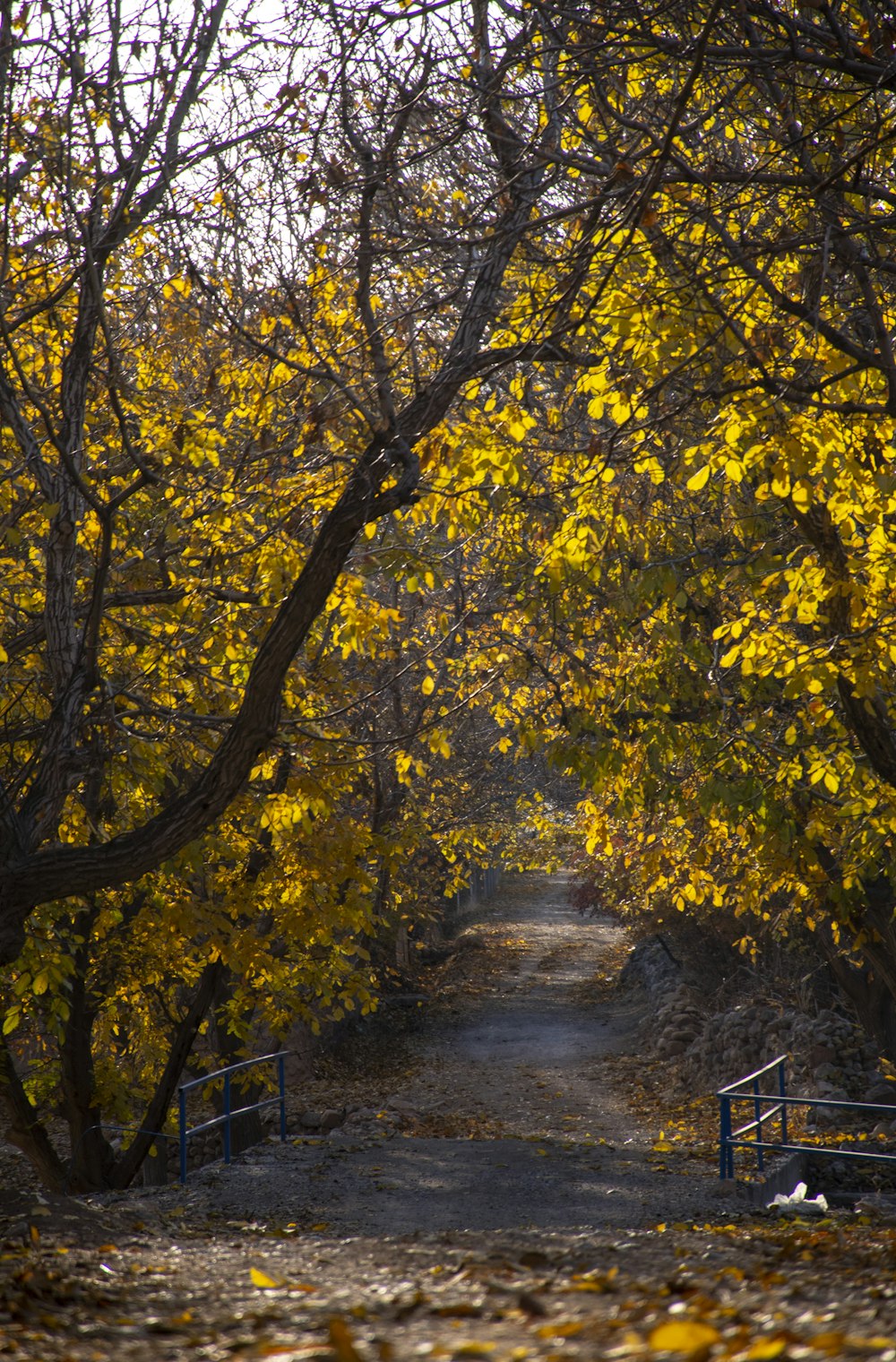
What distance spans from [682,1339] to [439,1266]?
256cm

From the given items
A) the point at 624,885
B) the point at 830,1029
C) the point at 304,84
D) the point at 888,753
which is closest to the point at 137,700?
the point at 304,84

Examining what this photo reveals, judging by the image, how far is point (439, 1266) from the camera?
5.15 m

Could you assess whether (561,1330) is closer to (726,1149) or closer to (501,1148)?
(726,1149)

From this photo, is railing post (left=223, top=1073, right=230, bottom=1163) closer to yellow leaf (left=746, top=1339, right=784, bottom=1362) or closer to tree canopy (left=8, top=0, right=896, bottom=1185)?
tree canopy (left=8, top=0, right=896, bottom=1185)

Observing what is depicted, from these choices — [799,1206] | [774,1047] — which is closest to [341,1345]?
[799,1206]

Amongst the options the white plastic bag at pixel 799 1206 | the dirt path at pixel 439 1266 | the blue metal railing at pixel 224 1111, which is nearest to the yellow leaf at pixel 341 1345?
the dirt path at pixel 439 1266

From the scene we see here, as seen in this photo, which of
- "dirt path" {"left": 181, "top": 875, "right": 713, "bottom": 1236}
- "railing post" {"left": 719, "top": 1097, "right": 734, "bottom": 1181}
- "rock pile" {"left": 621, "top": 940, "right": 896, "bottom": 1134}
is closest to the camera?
"dirt path" {"left": 181, "top": 875, "right": 713, "bottom": 1236}

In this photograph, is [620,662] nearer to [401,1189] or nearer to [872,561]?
[872,561]

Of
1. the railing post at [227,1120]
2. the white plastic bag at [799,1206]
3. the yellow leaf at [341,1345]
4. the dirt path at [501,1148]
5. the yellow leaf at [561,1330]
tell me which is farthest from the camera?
the railing post at [227,1120]

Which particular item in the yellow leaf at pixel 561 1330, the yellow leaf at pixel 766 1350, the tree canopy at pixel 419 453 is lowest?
the yellow leaf at pixel 561 1330

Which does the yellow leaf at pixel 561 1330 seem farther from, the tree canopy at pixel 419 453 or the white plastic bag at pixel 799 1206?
the white plastic bag at pixel 799 1206

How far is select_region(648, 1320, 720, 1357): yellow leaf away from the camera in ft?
9.40

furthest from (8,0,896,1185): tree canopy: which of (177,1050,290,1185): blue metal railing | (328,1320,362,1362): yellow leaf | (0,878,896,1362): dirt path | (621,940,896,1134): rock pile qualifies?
(621,940,896,1134): rock pile

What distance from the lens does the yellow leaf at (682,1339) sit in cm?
287
